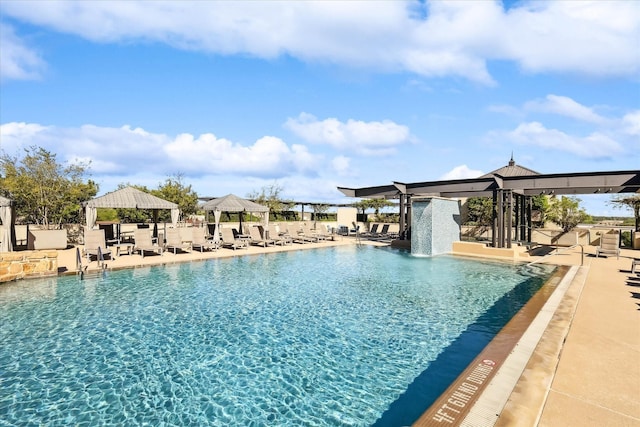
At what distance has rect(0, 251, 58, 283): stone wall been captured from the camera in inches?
337

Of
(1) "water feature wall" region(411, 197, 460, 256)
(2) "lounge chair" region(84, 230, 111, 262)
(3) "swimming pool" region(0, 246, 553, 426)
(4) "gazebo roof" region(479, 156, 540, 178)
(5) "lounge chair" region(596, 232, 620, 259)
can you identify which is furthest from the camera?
(4) "gazebo roof" region(479, 156, 540, 178)

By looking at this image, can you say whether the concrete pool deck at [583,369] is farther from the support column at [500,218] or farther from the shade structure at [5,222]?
the shade structure at [5,222]

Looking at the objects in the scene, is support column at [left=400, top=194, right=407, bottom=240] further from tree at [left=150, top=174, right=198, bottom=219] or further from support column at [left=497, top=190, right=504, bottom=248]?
tree at [left=150, top=174, right=198, bottom=219]

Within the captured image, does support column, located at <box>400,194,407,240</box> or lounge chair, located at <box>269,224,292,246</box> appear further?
support column, located at <box>400,194,407,240</box>

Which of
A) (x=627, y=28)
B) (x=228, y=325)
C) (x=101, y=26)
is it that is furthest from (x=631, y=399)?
(x=101, y=26)

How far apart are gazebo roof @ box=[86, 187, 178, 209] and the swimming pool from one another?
5483 mm

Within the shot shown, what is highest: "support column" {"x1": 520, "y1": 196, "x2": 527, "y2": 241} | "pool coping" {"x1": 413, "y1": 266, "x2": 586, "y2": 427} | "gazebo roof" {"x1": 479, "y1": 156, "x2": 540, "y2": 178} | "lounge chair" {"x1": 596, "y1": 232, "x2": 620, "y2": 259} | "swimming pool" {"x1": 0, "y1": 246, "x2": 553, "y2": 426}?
"gazebo roof" {"x1": 479, "y1": 156, "x2": 540, "y2": 178}

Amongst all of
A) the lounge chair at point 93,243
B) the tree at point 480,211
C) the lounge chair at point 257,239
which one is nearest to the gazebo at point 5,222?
the lounge chair at point 93,243

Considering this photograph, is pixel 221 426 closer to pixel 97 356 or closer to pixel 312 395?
pixel 312 395

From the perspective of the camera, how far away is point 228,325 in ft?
18.7

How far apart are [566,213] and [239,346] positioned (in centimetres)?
2389

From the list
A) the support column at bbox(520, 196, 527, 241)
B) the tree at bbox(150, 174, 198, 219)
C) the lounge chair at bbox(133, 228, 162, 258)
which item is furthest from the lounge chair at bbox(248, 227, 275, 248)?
the support column at bbox(520, 196, 527, 241)

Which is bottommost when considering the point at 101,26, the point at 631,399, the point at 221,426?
the point at 221,426

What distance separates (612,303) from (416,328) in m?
3.71
